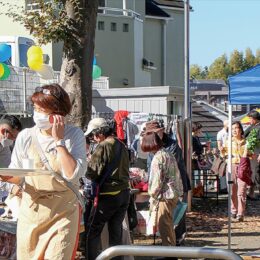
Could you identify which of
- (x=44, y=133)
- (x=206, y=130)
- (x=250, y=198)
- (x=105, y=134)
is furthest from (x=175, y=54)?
(x=44, y=133)

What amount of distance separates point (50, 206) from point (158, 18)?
31.4 metres

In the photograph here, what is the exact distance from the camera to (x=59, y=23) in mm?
9922

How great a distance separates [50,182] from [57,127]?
36 centimetres

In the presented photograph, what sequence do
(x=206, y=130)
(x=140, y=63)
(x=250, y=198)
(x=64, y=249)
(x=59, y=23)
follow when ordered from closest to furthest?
1. (x=64, y=249)
2. (x=59, y=23)
3. (x=250, y=198)
4. (x=206, y=130)
5. (x=140, y=63)

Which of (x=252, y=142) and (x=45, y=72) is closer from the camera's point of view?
(x=252, y=142)

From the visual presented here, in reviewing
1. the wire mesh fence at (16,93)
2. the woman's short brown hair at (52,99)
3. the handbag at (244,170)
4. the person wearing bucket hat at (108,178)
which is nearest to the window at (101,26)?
the wire mesh fence at (16,93)

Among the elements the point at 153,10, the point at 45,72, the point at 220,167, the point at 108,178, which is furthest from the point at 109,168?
the point at 153,10

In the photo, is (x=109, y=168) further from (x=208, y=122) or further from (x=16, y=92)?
(x=208, y=122)

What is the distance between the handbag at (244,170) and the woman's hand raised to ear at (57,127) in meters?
7.25

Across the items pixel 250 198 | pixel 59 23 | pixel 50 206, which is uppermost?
pixel 59 23

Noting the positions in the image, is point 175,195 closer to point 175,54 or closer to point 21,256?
point 21,256

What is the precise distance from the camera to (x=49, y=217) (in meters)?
4.40

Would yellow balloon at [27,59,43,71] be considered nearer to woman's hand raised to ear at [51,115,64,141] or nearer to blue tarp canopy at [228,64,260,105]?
blue tarp canopy at [228,64,260,105]

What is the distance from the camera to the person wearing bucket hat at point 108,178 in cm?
692
